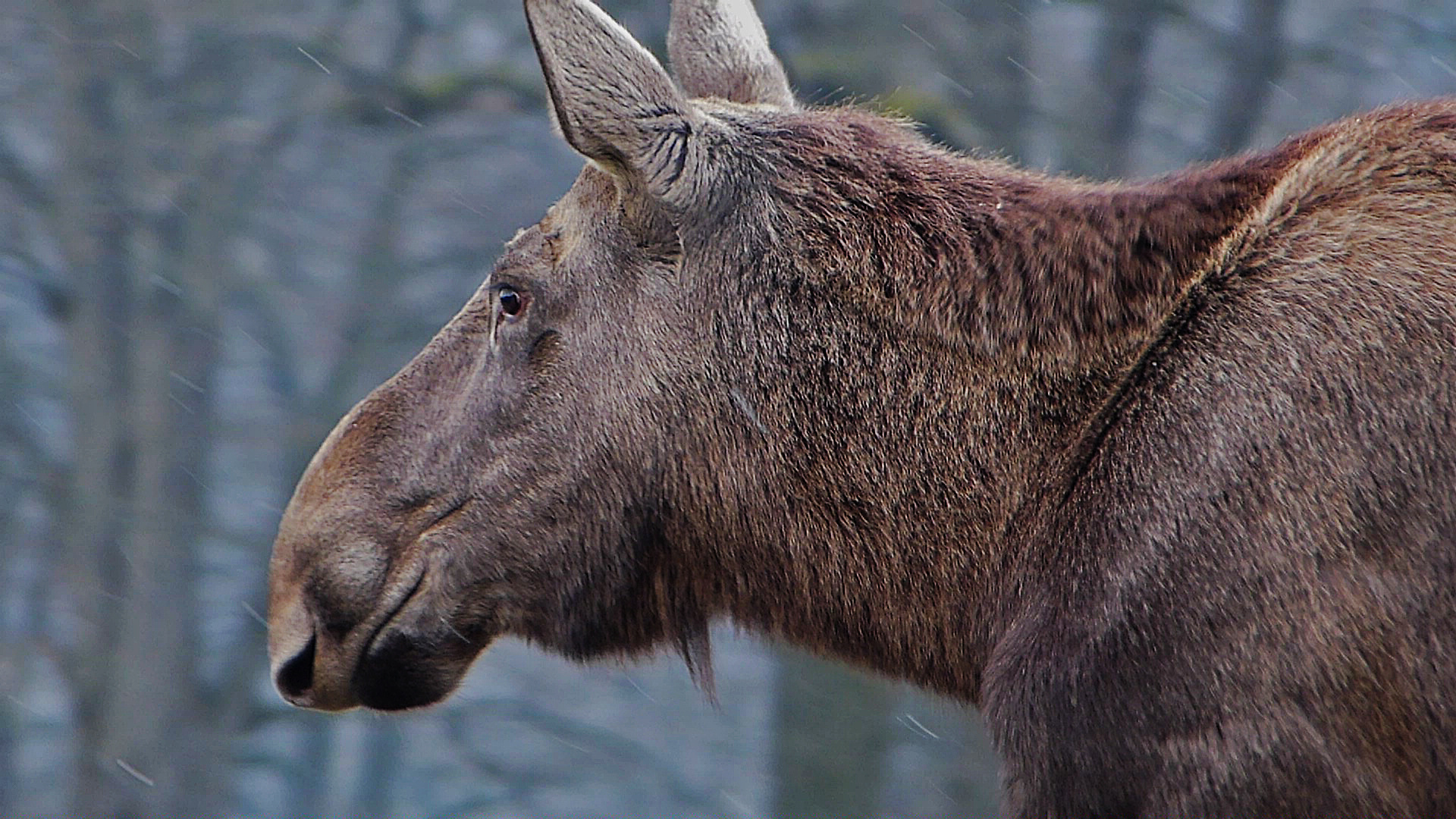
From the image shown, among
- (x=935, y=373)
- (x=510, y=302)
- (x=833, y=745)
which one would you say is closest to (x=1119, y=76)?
(x=833, y=745)

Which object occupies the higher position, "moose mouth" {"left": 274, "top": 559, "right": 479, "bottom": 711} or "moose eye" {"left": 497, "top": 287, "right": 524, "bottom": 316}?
"moose eye" {"left": 497, "top": 287, "right": 524, "bottom": 316}

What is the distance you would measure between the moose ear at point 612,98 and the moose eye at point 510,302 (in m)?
0.35

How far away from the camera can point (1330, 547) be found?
198 cm

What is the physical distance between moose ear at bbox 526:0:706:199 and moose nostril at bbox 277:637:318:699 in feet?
3.65

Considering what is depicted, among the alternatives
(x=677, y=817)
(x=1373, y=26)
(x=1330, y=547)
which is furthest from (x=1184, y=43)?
(x=1330, y=547)

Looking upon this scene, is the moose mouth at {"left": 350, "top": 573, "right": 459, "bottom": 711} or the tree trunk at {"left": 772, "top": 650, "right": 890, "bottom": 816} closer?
the moose mouth at {"left": 350, "top": 573, "right": 459, "bottom": 711}

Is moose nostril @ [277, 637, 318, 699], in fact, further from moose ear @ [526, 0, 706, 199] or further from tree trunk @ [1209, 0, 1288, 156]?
tree trunk @ [1209, 0, 1288, 156]

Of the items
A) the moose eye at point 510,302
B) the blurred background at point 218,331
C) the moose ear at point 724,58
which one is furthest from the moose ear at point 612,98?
the blurred background at point 218,331

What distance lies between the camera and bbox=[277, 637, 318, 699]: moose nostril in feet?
9.66

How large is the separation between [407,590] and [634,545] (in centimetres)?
43

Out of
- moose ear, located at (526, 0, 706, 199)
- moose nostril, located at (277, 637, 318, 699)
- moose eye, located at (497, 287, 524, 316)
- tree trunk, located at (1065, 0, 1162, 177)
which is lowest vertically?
moose nostril, located at (277, 637, 318, 699)

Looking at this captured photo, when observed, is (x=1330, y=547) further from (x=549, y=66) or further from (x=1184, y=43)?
(x=1184, y=43)

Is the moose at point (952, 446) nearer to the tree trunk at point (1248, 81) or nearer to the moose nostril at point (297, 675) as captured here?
the moose nostril at point (297, 675)

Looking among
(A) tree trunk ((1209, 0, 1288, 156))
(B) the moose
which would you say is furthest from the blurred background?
(B) the moose
